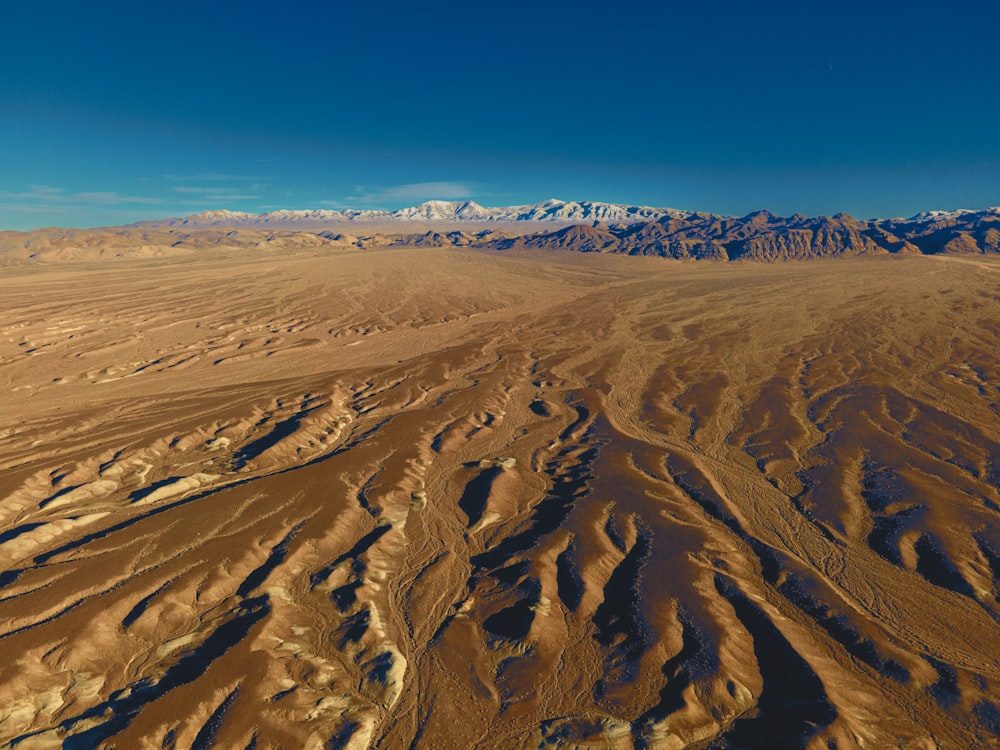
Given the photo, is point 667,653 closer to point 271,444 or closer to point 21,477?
point 271,444

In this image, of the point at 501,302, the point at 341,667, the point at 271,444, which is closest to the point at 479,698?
the point at 341,667

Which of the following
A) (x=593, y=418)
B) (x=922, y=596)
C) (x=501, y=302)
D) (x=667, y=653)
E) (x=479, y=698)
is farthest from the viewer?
(x=501, y=302)

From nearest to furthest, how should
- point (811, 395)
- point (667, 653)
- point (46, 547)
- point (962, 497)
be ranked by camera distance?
point (667, 653)
point (46, 547)
point (962, 497)
point (811, 395)

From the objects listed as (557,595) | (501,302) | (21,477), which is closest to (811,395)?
(557,595)

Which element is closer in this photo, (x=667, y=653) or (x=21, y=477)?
(x=667, y=653)

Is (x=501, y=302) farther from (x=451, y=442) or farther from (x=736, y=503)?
(x=736, y=503)

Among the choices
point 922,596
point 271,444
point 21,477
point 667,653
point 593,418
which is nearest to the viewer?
point 667,653
